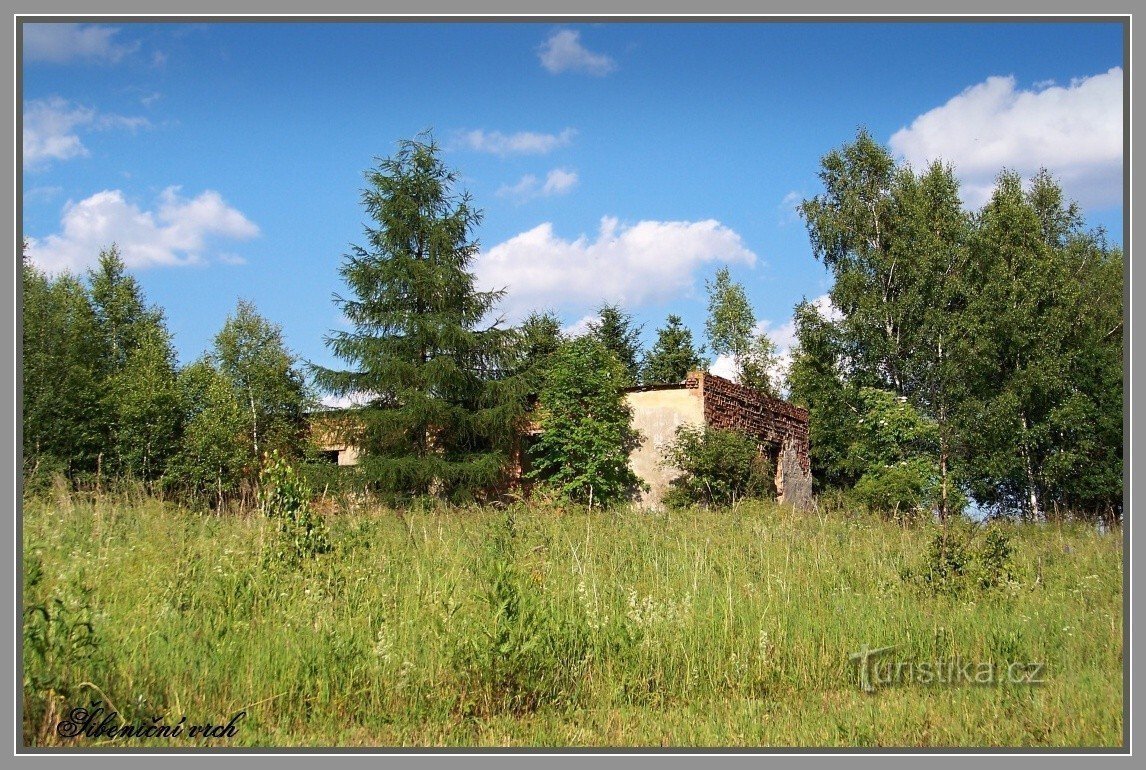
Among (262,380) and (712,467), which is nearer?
(712,467)

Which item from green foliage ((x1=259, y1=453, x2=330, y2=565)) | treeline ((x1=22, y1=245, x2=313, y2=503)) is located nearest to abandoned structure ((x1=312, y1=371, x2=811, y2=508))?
treeline ((x1=22, y1=245, x2=313, y2=503))

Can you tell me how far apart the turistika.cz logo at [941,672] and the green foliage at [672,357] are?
30.7 meters

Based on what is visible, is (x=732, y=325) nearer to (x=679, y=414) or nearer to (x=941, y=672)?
(x=679, y=414)

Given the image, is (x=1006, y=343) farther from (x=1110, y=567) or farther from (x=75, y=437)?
(x=75, y=437)

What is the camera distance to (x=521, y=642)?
4.93 metres

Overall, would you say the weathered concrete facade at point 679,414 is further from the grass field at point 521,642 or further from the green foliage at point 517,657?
the green foliage at point 517,657

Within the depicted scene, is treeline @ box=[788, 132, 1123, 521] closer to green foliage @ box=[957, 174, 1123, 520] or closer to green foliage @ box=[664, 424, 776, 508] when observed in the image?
green foliage @ box=[957, 174, 1123, 520]

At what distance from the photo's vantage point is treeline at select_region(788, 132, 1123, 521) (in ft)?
76.3

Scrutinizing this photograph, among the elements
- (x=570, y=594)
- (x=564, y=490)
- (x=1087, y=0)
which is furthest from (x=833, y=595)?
(x=564, y=490)

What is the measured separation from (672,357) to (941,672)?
31534 mm

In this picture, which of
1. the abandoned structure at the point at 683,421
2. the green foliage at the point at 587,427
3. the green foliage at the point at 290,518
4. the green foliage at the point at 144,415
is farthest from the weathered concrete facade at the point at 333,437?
the green foliage at the point at 290,518

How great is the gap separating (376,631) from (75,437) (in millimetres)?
25243

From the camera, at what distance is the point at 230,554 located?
6363 millimetres

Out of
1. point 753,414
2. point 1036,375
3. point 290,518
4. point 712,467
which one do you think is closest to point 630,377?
point 753,414
